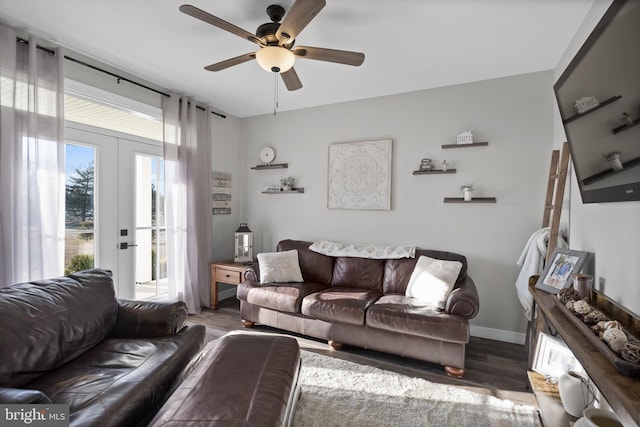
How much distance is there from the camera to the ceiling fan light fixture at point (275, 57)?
196 centimetres

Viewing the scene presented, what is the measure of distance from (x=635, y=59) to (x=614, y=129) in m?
0.29

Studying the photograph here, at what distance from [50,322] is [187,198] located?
217 centimetres

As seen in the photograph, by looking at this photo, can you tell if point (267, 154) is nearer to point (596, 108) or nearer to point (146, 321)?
point (146, 321)

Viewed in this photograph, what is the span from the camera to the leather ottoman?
1229 mm

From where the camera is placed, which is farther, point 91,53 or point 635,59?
point 91,53

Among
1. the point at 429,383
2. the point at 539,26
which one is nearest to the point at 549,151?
the point at 539,26

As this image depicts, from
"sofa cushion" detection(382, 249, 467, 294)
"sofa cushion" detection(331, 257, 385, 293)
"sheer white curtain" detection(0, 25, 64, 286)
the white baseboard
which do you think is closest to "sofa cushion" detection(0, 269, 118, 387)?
"sheer white curtain" detection(0, 25, 64, 286)

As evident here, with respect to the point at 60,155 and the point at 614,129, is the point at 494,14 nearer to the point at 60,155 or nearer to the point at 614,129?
the point at 614,129

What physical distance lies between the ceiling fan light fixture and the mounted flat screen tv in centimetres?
159

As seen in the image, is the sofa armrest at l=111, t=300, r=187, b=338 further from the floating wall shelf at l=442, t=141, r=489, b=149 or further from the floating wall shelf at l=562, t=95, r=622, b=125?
the floating wall shelf at l=442, t=141, r=489, b=149

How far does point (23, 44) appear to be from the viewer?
7.57ft

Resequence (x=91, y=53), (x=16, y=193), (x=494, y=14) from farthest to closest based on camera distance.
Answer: (x=91, y=53) → (x=16, y=193) → (x=494, y=14)

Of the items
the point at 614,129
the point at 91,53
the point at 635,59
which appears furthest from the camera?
the point at 91,53

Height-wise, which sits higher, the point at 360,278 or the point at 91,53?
the point at 91,53
